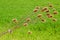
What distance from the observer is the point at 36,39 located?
4.54 meters

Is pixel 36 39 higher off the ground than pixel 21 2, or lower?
higher

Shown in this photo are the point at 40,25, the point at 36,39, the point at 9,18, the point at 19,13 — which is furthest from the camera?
the point at 19,13

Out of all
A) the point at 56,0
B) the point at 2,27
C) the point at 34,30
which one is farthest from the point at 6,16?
the point at 56,0

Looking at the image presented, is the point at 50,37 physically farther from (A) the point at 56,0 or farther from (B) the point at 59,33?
(A) the point at 56,0

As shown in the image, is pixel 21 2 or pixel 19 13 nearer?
pixel 19 13

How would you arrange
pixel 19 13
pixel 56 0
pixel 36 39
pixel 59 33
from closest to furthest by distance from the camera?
pixel 36 39
pixel 59 33
pixel 19 13
pixel 56 0

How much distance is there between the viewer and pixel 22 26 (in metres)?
5.25

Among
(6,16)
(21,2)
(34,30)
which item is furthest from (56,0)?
(34,30)

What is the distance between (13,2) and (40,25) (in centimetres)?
242

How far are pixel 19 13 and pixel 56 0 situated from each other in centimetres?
171

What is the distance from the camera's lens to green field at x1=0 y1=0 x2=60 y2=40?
4.71m

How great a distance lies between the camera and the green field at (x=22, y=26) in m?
4.71

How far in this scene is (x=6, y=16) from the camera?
6.09 metres

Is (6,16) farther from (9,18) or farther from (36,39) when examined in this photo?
(36,39)
